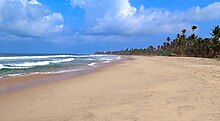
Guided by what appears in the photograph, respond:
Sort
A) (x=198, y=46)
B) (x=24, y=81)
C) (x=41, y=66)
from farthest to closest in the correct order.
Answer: (x=198, y=46)
(x=41, y=66)
(x=24, y=81)

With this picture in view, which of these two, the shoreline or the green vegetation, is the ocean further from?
the green vegetation

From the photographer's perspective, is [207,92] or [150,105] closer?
[150,105]

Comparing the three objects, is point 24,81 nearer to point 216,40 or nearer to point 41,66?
point 41,66

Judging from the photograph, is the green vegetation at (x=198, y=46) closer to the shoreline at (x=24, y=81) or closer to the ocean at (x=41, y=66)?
the ocean at (x=41, y=66)

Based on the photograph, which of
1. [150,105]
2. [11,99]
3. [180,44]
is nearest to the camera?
[150,105]

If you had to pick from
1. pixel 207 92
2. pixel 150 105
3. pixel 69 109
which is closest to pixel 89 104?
pixel 69 109

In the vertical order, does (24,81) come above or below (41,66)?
above

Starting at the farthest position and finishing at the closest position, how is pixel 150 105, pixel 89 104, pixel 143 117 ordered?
pixel 89 104 → pixel 150 105 → pixel 143 117

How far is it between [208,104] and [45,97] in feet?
18.7

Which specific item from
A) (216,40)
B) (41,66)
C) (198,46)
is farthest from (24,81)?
(198,46)

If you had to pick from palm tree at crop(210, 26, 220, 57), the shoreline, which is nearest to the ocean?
the shoreline

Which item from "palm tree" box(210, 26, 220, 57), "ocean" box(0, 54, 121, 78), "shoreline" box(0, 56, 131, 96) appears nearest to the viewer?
"shoreline" box(0, 56, 131, 96)

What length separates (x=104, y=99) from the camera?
9.23 metres

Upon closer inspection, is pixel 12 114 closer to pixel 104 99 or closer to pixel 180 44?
pixel 104 99
